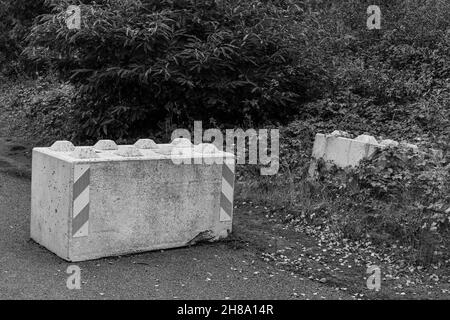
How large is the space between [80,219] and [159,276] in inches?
34.8

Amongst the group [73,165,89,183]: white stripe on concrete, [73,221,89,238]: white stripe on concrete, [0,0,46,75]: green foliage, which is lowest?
[73,221,89,238]: white stripe on concrete

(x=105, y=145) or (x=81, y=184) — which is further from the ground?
(x=105, y=145)

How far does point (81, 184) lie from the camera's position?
585cm

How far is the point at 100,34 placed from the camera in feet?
32.3

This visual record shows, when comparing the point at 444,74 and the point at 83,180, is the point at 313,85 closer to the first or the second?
the point at 444,74

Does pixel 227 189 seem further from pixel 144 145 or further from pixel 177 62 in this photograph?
pixel 177 62

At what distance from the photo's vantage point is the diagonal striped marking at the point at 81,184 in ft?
19.1

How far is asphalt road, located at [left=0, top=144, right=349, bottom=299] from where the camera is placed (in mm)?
5273

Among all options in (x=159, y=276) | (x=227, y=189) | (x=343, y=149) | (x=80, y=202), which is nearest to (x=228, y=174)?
(x=227, y=189)

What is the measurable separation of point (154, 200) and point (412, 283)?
246 centimetres

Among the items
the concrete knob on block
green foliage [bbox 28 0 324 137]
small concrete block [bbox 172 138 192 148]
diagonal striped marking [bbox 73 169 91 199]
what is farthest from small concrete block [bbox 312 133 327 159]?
diagonal striped marking [bbox 73 169 91 199]

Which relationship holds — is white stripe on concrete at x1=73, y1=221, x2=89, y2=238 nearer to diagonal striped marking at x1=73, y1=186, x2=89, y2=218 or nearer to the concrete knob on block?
diagonal striped marking at x1=73, y1=186, x2=89, y2=218

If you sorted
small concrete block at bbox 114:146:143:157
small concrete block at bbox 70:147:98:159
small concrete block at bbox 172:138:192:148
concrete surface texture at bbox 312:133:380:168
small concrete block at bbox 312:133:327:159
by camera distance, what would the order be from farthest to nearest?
small concrete block at bbox 312:133:327:159 < concrete surface texture at bbox 312:133:380:168 < small concrete block at bbox 172:138:192:148 < small concrete block at bbox 114:146:143:157 < small concrete block at bbox 70:147:98:159

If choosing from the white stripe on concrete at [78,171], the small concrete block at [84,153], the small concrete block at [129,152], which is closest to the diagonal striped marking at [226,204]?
the small concrete block at [129,152]
